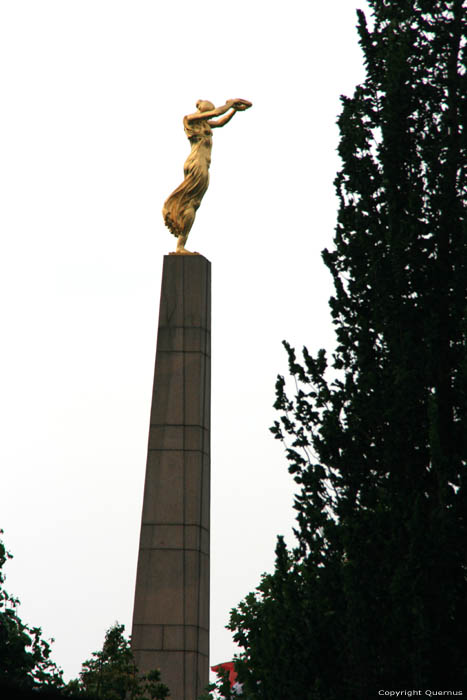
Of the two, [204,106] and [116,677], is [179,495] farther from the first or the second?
[204,106]

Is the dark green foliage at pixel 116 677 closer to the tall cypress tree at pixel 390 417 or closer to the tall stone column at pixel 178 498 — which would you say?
the tall stone column at pixel 178 498

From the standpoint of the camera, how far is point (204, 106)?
2458 cm

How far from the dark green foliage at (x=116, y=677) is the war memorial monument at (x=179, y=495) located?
678 millimetres

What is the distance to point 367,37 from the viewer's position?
50.2ft

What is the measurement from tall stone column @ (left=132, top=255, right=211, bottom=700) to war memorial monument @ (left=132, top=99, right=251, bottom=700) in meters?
0.02

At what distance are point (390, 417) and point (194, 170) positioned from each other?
12.3 meters

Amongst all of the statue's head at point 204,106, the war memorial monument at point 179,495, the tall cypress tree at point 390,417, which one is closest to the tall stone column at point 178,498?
the war memorial monument at point 179,495

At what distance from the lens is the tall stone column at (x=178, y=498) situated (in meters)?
20.9

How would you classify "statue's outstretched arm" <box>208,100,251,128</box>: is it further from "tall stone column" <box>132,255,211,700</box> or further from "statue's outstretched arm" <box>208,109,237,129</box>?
"tall stone column" <box>132,255,211,700</box>

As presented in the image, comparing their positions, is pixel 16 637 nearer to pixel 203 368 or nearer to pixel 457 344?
pixel 203 368

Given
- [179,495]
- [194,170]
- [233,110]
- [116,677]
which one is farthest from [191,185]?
[116,677]

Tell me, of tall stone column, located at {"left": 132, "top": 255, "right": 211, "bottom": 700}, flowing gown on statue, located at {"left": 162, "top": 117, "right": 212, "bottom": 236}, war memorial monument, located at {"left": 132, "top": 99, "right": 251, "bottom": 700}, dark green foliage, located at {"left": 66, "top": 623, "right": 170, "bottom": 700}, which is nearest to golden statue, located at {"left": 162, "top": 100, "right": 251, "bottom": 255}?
flowing gown on statue, located at {"left": 162, "top": 117, "right": 212, "bottom": 236}

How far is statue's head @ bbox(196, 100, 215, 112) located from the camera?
80.5 feet

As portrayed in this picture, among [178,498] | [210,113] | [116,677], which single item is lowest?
[116,677]
